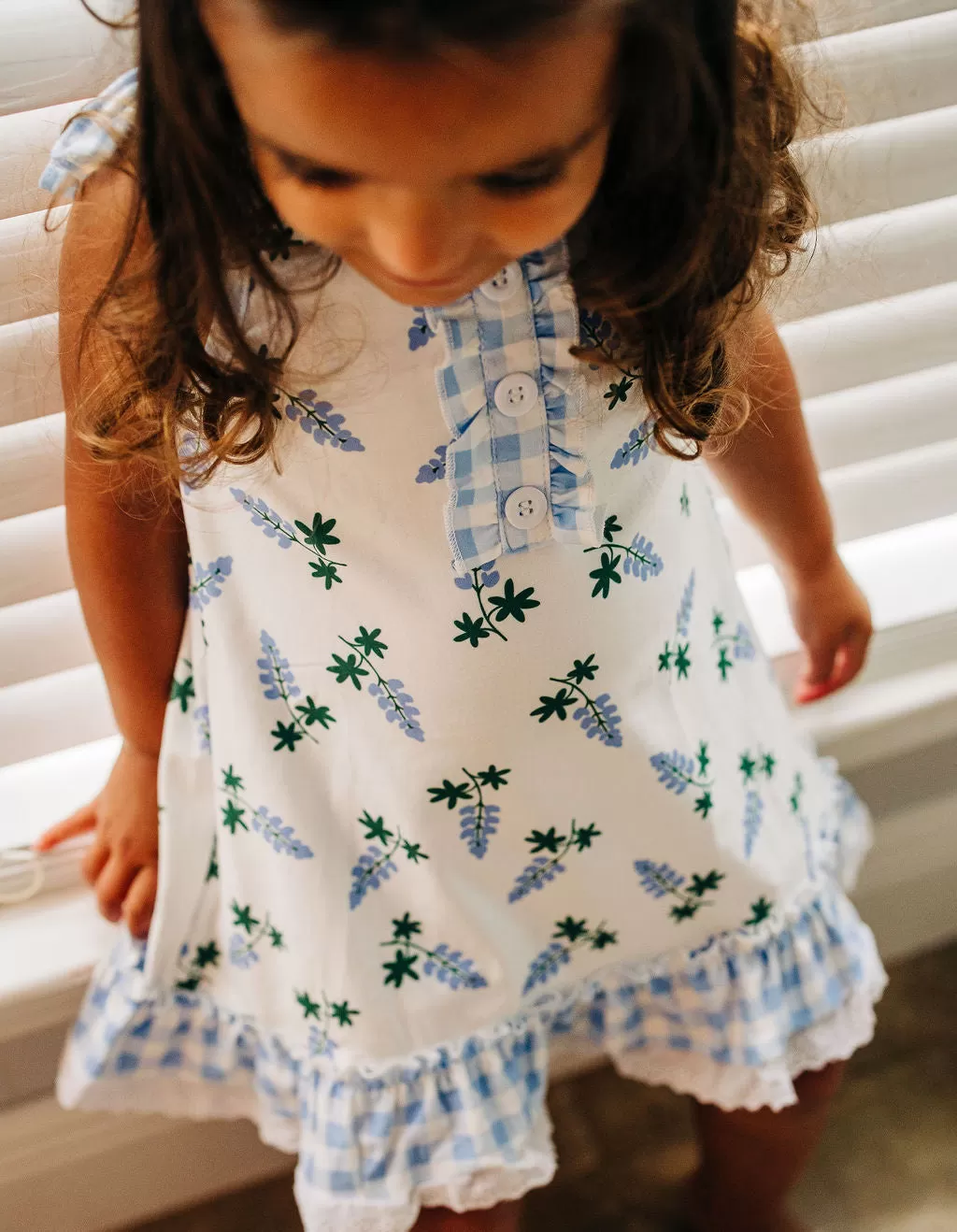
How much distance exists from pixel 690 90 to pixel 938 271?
1.27ft

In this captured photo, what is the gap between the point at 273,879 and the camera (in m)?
0.67

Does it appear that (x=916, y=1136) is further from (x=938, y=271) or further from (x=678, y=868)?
(x=938, y=271)

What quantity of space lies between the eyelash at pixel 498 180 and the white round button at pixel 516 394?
0.11 m

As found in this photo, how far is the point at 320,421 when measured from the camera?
551mm

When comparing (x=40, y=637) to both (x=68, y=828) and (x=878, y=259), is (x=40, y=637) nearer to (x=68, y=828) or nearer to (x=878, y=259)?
(x=68, y=828)

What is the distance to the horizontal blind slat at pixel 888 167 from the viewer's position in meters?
0.70

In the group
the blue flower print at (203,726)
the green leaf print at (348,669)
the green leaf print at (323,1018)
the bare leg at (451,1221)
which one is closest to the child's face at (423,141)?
the green leaf print at (348,669)

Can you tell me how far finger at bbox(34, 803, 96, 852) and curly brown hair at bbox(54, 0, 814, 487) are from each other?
0.95ft

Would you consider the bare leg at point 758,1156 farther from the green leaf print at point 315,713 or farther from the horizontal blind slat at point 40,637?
the horizontal blind slat at point 40,637

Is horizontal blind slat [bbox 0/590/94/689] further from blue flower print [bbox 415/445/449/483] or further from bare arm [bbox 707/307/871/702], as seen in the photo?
bare arm [bbox 707/307/871/702]

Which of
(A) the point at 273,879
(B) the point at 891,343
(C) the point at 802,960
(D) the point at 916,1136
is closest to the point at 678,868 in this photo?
(C) the point at 802,960

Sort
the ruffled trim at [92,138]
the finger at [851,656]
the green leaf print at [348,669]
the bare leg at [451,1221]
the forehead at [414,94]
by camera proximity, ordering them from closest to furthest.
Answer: the forehead at [414,94] → the ruffled trim at [92,138] → the green leaf print at [348,669] → the bare leg at [451,1221] → the finger at [851,656]

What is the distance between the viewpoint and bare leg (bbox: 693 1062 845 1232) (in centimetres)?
81

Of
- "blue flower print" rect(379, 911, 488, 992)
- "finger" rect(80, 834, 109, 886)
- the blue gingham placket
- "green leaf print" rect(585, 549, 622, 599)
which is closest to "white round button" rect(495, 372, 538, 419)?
the blue gingham placket
